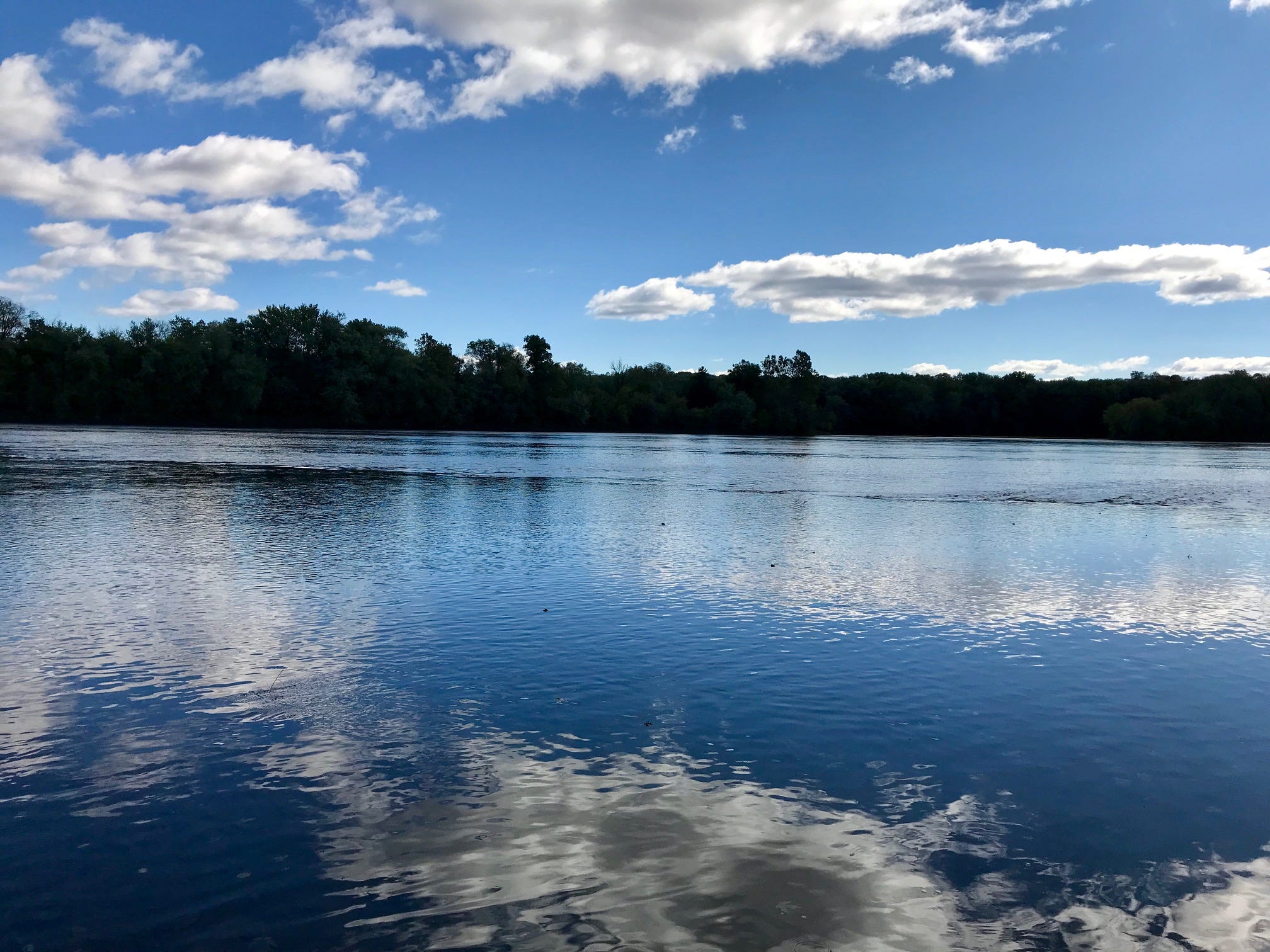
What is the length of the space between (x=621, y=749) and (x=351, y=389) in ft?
510

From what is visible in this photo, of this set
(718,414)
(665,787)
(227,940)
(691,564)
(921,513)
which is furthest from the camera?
(718,414)

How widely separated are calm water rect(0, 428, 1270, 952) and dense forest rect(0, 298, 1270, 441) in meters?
139

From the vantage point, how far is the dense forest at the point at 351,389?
145 m

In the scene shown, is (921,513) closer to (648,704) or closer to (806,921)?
(648,704)

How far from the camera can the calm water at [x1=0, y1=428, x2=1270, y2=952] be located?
5.83m

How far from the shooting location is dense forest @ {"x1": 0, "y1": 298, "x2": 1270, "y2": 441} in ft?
476

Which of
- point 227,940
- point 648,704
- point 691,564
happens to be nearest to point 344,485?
point 691,564

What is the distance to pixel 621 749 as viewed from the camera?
8.62 meters

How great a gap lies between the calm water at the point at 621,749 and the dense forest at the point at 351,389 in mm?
139257

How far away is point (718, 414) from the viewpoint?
7667 inches

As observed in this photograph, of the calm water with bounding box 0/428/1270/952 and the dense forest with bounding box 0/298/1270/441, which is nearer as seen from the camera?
the calm water with bounding box 0/428/1270/952

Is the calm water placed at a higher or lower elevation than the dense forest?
lower

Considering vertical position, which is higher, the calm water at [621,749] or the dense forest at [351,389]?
the dense forest at [351,389]

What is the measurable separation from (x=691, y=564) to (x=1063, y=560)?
958cm
